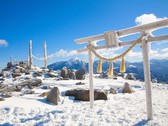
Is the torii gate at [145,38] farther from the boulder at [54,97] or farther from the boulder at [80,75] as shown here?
the boulder at [80,75]

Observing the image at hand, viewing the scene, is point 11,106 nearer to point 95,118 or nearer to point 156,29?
point 95,118

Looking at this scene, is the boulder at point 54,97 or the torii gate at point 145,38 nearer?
the torii gate at point 145,38

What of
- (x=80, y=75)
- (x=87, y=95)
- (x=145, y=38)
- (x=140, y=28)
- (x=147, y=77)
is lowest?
(x=87, y=95)

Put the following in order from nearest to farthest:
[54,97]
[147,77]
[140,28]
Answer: [147,77] → [140,28] → [54,97]

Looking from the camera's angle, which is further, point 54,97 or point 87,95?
point 87,95

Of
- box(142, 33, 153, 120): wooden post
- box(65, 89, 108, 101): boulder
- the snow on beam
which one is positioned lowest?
box(65, 89, 108, 101): boulder

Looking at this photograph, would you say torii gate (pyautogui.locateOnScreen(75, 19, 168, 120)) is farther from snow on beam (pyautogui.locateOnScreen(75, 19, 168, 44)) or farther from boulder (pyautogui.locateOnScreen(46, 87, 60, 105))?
boulder (pyautogui.locateOnScreen(46, 87, 60, 105))

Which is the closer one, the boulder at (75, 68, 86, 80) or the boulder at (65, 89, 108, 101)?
the boulder at (65, 89, 108, 101)

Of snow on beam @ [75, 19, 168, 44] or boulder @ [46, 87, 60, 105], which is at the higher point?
snow on beam @ [75, 19, 168, 44]

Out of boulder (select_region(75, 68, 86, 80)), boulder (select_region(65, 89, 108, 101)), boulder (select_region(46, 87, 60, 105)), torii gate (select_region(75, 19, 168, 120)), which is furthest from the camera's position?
boulder (select_region(75, 68, 86, 80))

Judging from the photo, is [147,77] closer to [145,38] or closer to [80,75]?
[145,38]

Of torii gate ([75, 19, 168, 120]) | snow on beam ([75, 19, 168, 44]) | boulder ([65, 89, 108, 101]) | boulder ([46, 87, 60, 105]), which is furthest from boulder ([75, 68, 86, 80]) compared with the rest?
torii gate ([75, 19, 168, 120])

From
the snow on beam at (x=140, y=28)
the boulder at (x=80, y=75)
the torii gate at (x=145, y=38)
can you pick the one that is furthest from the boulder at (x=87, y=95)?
the boulder at (x=80, y=75)

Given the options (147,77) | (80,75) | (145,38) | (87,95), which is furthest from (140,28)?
(80,75)
